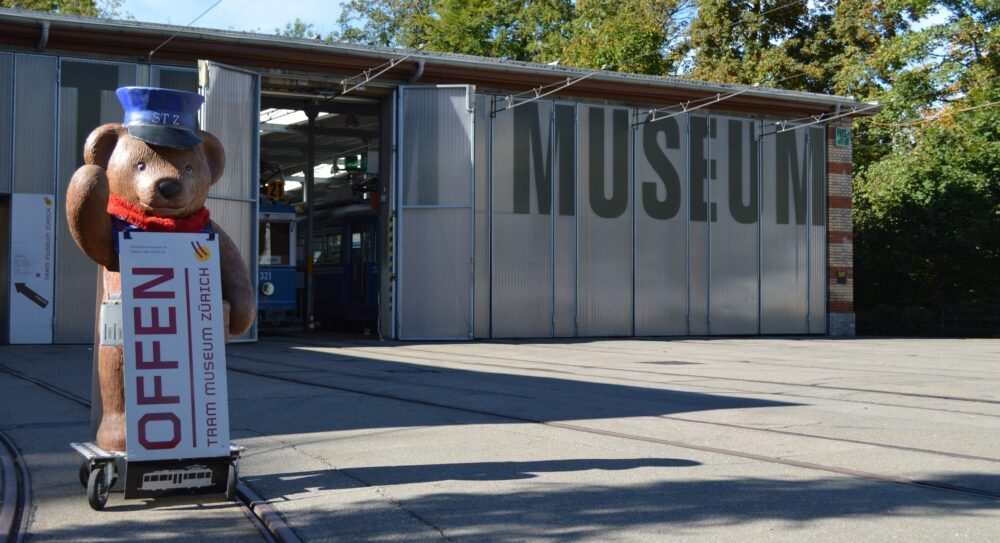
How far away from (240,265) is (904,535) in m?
4.22

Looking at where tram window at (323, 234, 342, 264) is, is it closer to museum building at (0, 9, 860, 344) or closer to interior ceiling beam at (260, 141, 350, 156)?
museum building at (0, 9, 860, 344)

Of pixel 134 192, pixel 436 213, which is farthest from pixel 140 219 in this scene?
pixel 436 213

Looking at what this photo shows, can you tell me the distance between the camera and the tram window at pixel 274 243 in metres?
28.0

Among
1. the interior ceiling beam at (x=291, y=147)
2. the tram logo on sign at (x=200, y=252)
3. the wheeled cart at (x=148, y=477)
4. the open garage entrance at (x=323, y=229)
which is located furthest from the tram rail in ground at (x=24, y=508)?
the interior ceiling beam at (x=291, y=147)

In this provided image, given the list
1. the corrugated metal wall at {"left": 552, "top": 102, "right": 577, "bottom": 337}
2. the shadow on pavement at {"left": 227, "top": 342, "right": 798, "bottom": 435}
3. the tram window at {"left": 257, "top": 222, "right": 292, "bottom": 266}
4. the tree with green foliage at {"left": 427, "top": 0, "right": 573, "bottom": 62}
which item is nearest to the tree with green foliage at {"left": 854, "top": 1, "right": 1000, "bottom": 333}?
the corrugated metal wall at {"left": 552, "top": 102, "right": 577, "bottom": 337}

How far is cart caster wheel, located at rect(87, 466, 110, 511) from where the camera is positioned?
6004 mm

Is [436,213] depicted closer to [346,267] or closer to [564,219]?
[564,219]

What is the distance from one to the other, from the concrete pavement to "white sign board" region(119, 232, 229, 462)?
0.46m

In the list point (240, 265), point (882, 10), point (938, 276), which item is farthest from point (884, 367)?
point (882, 10)

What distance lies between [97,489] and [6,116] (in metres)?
17.7

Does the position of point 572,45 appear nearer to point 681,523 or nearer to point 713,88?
point 713,88

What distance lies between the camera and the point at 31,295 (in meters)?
21.4

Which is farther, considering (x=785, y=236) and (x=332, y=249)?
(x=332, y=249)

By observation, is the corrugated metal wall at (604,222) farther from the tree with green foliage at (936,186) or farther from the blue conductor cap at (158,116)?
the blue conductor cap at (158,116)
